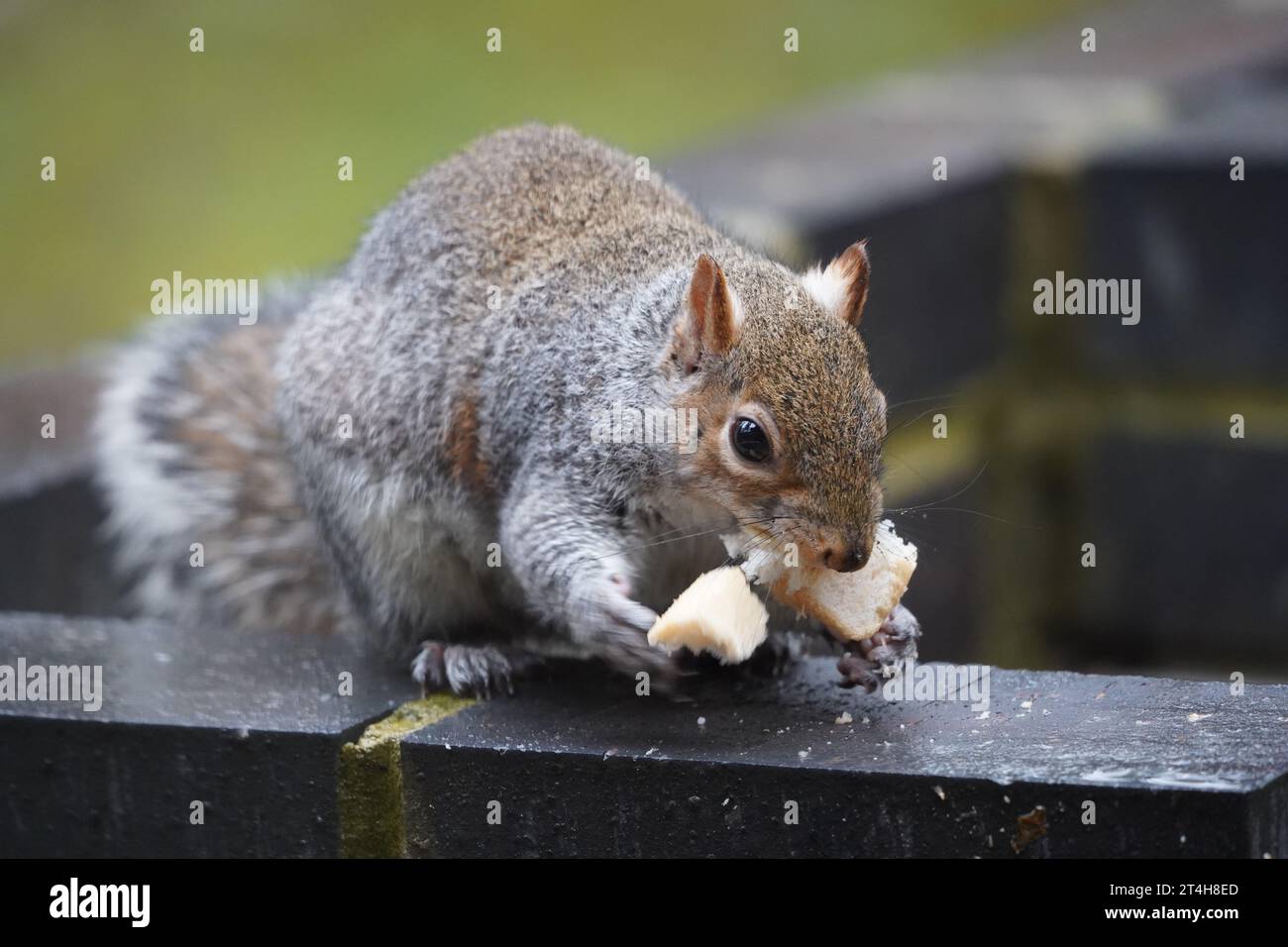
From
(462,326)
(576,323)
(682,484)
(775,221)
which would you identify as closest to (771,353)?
(682,484)

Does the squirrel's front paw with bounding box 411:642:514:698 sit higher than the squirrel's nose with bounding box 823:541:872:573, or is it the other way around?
the squirrel's nose with bounding box 823:541:872:573

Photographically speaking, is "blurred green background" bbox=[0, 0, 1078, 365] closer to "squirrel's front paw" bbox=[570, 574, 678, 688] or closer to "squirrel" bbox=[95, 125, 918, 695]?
"squirrel" bbox=[95, 125, 918, 695]

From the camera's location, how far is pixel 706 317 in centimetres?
286

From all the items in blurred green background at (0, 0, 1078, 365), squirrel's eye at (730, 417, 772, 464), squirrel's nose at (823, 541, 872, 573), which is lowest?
squirrel's nose at (823, 541, 872, 573)

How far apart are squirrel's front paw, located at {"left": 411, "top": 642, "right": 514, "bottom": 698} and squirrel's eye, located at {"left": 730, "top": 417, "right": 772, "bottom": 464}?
0.62 metres

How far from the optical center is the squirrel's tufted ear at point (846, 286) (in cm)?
298

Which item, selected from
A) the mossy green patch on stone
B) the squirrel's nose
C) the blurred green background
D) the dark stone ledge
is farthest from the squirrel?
the blurred green background

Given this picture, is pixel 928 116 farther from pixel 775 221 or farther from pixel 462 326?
pixel 462 326

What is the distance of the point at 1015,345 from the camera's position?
5371 millimetres

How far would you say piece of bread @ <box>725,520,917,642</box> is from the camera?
2.83m

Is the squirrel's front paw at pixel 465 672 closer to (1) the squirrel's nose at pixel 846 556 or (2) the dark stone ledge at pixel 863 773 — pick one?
(2) the dark stone ledge at pixel 863 773

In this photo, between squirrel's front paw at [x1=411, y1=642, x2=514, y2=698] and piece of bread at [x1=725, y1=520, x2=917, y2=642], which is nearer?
piece of bread at [x1=725, y1=520, x2=917, y2=642]

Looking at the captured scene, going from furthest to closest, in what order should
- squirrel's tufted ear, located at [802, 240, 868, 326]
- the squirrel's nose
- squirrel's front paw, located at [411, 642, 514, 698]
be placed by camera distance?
squirrel's front paw, located at [411, 642, 514, 698] < squirrel's tufted ear, located at [802, 240, 868, 326] < the squirrel's nose

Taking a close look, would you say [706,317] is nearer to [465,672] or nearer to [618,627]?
[618,627]
